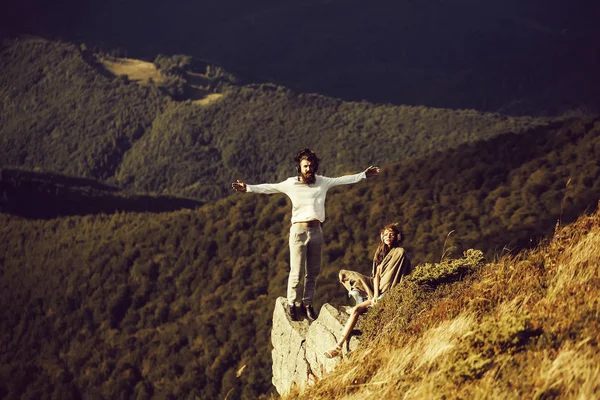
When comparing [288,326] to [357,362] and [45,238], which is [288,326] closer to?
[357,362]

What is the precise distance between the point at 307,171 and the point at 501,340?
4623mm

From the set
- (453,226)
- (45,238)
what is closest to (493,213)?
(453,226)

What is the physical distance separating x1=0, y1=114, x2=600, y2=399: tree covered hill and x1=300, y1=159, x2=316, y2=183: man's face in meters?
36.5

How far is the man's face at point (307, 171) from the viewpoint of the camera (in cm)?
1076

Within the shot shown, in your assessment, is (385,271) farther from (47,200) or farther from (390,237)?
(47,200)

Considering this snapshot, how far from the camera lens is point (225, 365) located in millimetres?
62281

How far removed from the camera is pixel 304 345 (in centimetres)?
1230

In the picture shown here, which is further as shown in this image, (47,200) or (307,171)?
(47,200)

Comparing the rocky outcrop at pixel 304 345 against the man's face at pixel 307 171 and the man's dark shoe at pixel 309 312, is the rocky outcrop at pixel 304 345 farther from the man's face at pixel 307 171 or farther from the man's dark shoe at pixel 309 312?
the man's face at pixel 307 171

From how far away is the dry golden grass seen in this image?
6254 millimetres

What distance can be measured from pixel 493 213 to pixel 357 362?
55854 millimetres

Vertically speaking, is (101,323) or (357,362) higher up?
(357,362)

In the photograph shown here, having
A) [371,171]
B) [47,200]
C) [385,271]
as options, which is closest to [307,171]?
[371,171]

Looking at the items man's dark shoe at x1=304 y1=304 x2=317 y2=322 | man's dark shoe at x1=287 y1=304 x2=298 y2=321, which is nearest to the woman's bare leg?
man's dark shoe at x1=304 y1=304 x2=317 y2=322
